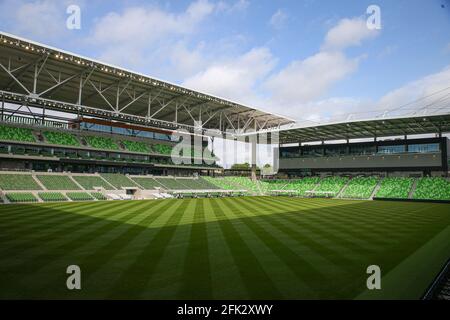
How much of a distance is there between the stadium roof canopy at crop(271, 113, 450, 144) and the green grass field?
114 feet

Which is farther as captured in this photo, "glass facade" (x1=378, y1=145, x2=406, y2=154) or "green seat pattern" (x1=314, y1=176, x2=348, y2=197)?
"green seat pattern" (x1=314, y1=176, x2=348, y2=197)

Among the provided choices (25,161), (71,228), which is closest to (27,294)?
(71,228)

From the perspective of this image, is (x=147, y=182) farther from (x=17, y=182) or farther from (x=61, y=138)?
(x=17, y=182)

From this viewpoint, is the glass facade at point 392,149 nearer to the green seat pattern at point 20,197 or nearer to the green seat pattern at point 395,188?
the green seat pattern at point 395,188

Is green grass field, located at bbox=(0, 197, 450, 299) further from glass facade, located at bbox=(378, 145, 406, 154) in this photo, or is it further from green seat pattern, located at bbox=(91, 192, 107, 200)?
glass facade, located at bbox=(378, 145, 406, 154)

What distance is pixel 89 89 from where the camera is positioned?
159 ft

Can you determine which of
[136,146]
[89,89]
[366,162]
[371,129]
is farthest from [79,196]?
[366,162]

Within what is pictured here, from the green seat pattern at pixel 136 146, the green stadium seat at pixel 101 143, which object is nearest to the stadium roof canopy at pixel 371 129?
the green seat pattern at pixel 136 146

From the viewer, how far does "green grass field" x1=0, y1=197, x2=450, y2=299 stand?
27.3 feet

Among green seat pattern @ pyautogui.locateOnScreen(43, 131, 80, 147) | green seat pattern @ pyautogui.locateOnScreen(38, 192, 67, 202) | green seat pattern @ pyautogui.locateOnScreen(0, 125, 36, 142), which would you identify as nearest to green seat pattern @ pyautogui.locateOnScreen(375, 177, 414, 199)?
green seat pattern @ pyautogui.locateOnScreen(38, 192, 67, 202)

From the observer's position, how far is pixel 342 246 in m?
14.0

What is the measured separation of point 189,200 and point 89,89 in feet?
85.3

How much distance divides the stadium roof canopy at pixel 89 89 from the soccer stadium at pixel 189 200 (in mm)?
292
